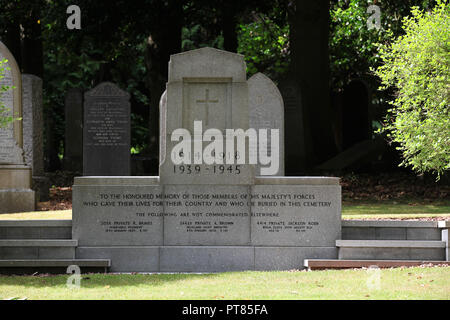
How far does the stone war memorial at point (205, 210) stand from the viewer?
10797 millimetres

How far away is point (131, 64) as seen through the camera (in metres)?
36.7

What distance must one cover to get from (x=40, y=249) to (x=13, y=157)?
701cm

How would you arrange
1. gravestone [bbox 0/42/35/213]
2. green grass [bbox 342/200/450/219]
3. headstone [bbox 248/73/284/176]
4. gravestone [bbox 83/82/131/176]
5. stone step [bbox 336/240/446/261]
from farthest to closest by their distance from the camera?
gravestone [bbox 83/82/131/176] < headstone [bbox 248/73/284/176] < gravestone [bbox 0/42/35/213] < green grass [bbox 342/200/450/219] < stone step [bbox 336/240/446/261]

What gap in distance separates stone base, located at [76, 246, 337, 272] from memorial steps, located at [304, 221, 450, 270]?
1.10 ft

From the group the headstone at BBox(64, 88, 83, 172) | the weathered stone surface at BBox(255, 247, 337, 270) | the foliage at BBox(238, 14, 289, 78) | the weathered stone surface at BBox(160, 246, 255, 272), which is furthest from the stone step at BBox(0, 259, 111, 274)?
the foliage at BBox(238, 14, 289, 78)

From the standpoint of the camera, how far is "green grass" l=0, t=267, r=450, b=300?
8.07 m

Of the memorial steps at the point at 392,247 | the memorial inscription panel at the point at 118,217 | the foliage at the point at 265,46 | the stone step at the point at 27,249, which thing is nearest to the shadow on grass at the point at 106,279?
the stone step at the point at 27,249

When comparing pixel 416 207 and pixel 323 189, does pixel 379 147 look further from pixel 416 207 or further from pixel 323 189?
pixel 323 189

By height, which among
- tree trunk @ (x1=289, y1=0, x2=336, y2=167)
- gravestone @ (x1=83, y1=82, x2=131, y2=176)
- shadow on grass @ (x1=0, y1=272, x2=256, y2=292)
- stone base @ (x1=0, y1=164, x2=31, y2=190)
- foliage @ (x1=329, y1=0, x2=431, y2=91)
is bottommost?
shadow on grass @ (x1=0, y1=272, x2=256, y2=292)

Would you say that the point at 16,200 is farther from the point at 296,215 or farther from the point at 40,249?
the point at 296,215

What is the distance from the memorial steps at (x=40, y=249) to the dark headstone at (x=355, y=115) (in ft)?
59.6

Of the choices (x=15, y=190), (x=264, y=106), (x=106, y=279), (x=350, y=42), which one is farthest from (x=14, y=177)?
(x=350, y=42)

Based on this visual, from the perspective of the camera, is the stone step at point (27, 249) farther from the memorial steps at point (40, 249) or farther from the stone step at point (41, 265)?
the stone step at point (41, 265)

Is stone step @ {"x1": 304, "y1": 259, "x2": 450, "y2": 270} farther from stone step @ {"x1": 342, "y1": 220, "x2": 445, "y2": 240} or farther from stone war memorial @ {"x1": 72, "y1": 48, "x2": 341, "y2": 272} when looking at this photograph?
stone step @ {"x1": 342, "y1": 220, "x2": 445, "y2": 240}
